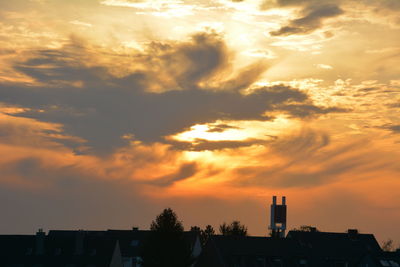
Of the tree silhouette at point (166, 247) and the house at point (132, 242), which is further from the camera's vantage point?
the house at point (132, 242)

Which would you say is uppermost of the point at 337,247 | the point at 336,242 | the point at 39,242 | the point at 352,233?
the point at 352,233

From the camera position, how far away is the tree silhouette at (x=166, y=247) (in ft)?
315

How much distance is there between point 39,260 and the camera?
416 feet

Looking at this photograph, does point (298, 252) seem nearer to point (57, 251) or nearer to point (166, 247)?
point (166, 247)

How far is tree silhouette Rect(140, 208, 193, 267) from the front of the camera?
95938mm

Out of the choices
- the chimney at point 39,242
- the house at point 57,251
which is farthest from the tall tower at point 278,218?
the chimney at point 39,242

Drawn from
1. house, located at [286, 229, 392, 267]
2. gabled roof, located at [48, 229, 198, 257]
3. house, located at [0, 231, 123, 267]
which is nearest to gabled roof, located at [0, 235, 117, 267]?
house, located at [0, 231, 123, 267]

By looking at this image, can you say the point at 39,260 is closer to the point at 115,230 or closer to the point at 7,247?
the point at 7,247

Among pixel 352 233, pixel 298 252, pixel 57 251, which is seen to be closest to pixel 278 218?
pixel 352 233

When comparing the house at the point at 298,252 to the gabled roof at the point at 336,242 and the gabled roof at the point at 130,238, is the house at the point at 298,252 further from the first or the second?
the gabled roof at the point at 130,238

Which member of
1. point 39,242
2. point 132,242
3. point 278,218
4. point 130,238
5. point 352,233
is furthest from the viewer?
point 278,218

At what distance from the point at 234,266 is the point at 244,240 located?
25.8 feet

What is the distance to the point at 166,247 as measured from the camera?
97.4 m

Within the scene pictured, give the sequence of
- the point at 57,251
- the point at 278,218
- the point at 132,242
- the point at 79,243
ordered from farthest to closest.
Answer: the point at 278,218 < the point at 132,242 < the point at 79,243 < the point at 57,251
